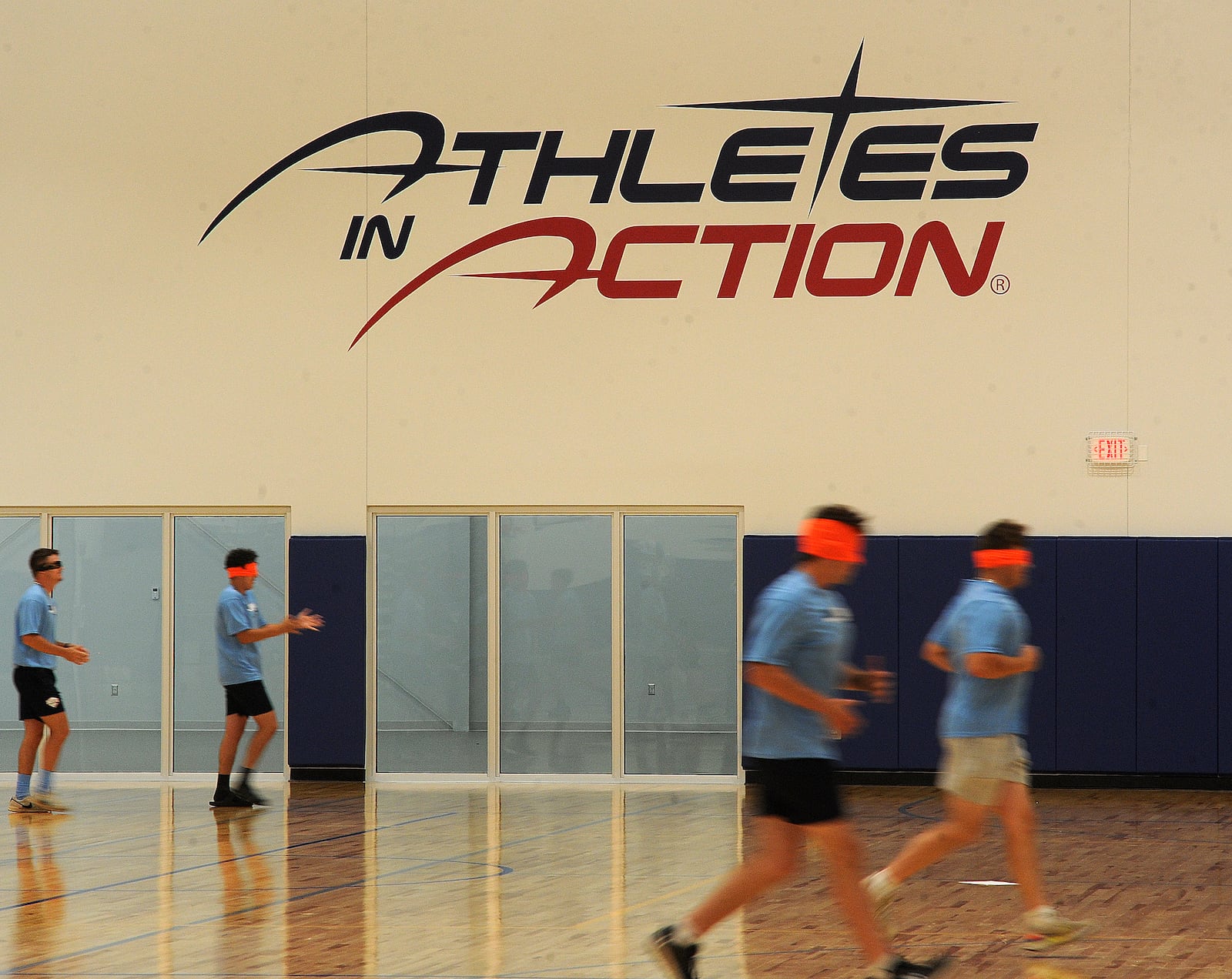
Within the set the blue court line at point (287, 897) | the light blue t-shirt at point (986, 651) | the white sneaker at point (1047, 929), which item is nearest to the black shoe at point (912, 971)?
the white sneaker at point (1047, 929)

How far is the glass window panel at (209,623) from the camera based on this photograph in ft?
40.5

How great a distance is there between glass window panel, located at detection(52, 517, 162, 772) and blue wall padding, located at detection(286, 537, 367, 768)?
1300 mm

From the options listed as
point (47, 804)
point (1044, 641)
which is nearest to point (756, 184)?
point (1044, 641)

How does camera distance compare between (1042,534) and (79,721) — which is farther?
(79,721)

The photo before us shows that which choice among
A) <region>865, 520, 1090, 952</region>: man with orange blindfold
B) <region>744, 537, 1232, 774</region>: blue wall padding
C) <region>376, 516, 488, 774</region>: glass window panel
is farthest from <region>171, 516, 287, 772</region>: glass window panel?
<region>865, 520, 1090, 952</region>: man with orange blindfold

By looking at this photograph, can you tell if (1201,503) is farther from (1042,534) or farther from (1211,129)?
(1211,129)

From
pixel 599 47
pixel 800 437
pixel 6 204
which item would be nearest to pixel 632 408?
pixel 800 437

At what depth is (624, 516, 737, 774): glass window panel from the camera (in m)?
12.0

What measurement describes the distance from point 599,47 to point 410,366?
10.4 feet

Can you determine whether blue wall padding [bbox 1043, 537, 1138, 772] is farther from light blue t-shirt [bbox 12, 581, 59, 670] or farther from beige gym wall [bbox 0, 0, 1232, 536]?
light blue t-shirt [bbox 12, 581, 59, 670]

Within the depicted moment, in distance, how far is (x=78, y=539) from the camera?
12.5 metres

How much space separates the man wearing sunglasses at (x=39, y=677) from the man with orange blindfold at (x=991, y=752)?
6652 millimetres

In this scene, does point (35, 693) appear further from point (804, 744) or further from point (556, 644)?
point (804, 744)

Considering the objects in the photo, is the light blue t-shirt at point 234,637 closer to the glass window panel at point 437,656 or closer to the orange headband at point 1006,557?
the glass window panel at point 437,656
